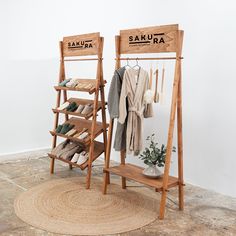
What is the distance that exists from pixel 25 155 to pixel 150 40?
2809 millimetres

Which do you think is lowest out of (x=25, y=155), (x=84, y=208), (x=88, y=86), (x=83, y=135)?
(x=84, y=208)

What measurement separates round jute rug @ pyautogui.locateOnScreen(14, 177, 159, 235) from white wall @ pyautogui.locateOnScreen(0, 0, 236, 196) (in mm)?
809

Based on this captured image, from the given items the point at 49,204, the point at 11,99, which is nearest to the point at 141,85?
the point at 49,204

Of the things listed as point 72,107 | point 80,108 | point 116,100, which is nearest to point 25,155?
point 72,107

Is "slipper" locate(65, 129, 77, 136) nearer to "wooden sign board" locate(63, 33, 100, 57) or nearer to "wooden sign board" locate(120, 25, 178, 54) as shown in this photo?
"wooden sign board" locate(63, 33, 100, 57)

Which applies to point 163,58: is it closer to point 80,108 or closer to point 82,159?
point 80,108

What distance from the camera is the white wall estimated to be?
3.32 metres

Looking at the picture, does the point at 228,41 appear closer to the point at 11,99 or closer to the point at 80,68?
the point at 80,68

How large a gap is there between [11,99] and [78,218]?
2612 mm

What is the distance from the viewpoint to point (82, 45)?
3.66 metres

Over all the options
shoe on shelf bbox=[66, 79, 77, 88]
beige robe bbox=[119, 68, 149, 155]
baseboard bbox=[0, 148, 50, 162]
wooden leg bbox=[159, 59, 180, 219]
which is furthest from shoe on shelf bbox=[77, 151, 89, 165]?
baseboard bbox=[0, 148, 50, 162]

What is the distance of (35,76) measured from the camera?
5051mm

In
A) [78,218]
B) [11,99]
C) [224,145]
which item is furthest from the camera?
[11,99]

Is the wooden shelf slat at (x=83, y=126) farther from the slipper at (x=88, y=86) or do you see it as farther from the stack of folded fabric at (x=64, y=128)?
the slipper at (x=88, y=86)
